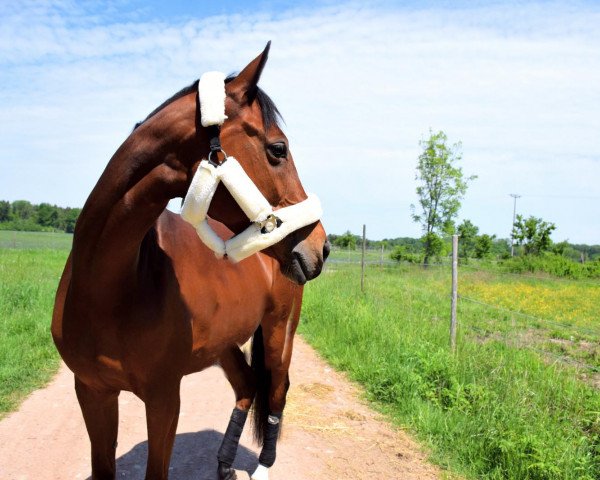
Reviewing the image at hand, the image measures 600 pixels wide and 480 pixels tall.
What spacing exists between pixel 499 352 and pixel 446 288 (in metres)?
10.1

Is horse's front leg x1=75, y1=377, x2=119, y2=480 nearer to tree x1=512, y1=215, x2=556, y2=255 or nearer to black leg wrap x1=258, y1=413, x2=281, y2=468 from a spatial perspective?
black leg wrap x1=258, y1=413, x2=281, y2=468

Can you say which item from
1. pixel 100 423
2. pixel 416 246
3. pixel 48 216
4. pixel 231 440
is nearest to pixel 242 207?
pixel 100 423

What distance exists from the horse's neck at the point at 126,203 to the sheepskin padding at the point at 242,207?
12 centimetres

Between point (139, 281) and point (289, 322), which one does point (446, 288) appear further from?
point (139, 281)

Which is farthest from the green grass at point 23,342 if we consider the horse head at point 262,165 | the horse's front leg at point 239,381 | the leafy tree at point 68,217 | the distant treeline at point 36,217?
the leafy tree at point 68,217

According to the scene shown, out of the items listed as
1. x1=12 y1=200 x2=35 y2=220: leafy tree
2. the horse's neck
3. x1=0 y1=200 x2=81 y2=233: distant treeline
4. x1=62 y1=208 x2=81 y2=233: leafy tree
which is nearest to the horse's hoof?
the horse's neck

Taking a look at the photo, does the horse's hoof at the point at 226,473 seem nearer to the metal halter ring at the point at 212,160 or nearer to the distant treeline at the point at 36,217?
the metal halter ring at the point at 212,160

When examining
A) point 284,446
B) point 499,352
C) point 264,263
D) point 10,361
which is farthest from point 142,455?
point 499,352

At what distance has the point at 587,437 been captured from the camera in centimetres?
373

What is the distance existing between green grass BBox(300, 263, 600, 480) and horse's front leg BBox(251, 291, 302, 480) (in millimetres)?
1318

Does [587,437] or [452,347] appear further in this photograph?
[452,347]

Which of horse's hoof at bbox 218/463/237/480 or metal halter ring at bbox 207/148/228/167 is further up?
metal halter ring at bbox 207/148/228/167

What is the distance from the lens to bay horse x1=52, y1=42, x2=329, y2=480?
1.93 meters

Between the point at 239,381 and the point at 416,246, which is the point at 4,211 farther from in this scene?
the point at 239,381
